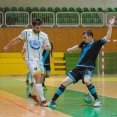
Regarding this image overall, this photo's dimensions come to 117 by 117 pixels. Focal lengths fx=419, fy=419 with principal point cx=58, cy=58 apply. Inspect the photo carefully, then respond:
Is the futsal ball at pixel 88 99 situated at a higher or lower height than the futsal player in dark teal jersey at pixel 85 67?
lower

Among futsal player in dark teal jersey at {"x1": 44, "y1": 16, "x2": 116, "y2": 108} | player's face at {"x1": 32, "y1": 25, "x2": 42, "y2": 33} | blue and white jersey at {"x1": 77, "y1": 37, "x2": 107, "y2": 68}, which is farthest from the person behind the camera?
player's face at {"x1": 32, "y1": 25, "x2": 42, "y2": 33}

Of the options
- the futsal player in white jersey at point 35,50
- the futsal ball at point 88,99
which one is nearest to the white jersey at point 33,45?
the futsal player in white jersey at point 35,50

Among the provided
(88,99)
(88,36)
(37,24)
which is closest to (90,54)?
(88,36)

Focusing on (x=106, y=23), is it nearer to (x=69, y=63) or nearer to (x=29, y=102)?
(x=69, y=63)

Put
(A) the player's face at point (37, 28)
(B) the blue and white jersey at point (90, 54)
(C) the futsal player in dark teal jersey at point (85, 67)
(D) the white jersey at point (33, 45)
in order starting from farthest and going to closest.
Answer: (D) the white jersey at point (33, 45)
(A) the player's face at point (37, 28)
(B) the blue and white jersey at point (90, 54)
(C) the futsal player in dark teal jersey at point (85, 67)

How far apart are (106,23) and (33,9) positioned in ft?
17.4

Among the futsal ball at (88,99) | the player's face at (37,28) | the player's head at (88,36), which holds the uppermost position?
the player's face at (37,28)

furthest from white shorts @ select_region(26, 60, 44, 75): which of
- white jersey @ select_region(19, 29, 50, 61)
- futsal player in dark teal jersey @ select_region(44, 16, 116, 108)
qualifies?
futsal player in dark teal jersey @ select_region(44, 16, 116, 108)

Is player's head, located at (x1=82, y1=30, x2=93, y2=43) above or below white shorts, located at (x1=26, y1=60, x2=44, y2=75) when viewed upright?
above

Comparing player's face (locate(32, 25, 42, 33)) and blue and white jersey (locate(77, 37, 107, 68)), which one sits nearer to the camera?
blue and white jersey (locate(77, 37, 107, 68))

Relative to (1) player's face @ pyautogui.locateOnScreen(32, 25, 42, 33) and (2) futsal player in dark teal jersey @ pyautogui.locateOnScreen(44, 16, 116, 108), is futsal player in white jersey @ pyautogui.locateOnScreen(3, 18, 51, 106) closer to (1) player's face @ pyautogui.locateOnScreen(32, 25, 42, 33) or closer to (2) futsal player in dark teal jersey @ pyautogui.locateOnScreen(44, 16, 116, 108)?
(1) player's face @ pyautogui.locateOnScreen(32, 25, 42, 33)

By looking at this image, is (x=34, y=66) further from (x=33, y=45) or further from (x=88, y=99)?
(x=88, y=99)

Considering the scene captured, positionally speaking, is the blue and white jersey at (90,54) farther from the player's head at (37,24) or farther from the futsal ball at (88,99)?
the player's head at (37,24)

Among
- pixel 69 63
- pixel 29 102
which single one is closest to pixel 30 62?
pixel 29 102
